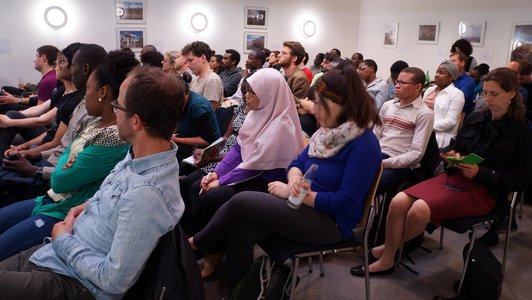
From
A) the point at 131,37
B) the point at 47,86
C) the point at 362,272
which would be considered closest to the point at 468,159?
the point at 362,272

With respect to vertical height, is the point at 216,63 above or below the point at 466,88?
above

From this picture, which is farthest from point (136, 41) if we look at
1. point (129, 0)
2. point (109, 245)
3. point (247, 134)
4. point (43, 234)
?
point (109, 245)

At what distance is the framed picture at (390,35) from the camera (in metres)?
8.52

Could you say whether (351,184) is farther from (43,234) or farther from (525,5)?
(525,5)

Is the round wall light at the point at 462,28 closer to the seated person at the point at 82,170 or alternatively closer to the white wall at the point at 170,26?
the white wall at the point at 170,26

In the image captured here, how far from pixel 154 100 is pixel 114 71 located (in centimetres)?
86

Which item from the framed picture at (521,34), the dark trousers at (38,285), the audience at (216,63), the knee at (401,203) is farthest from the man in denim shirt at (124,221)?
the framed picture at (521,34)

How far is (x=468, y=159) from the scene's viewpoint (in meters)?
2.37

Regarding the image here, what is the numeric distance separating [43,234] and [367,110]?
1.68 m

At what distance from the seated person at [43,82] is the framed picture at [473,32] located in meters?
6.55

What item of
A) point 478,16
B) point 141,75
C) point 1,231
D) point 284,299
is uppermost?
point 478,16

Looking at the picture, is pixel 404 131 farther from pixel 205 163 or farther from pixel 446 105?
pixel 205 163

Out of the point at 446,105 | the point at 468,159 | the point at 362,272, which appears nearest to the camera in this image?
the point at 468,159

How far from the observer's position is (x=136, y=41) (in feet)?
26.0
